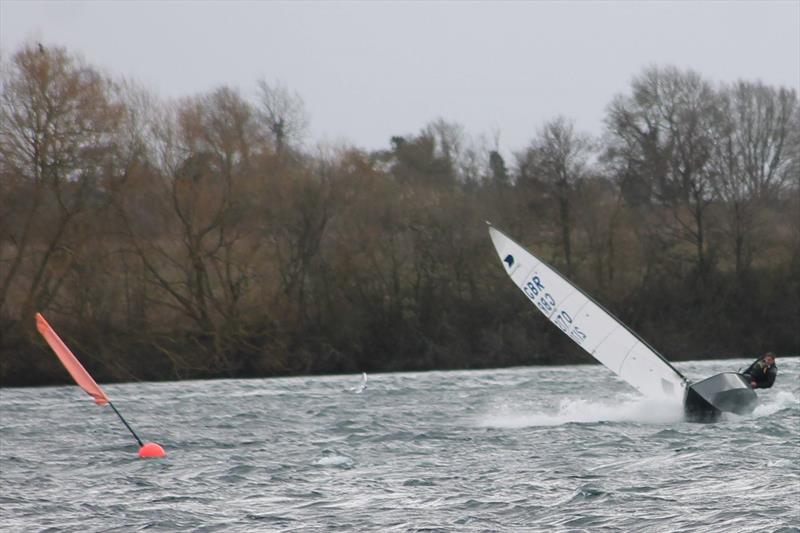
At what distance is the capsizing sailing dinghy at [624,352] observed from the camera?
24.1m

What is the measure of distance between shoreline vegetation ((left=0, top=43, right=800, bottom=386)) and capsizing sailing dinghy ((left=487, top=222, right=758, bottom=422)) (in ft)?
66.0

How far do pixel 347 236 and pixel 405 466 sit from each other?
110 feet

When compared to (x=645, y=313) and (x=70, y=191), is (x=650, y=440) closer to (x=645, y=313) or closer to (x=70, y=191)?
(x=70, y=191)

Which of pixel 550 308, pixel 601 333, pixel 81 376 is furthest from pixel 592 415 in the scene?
pixel 81 376

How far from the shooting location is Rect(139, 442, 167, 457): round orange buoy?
19909 mm

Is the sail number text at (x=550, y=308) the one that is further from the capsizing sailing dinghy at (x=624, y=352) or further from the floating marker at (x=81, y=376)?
the floating marker at (x=81, y=376)

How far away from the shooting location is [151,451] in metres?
20.0

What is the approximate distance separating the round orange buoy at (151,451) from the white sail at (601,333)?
25.5ft

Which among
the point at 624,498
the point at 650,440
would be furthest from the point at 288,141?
the point at 624,498

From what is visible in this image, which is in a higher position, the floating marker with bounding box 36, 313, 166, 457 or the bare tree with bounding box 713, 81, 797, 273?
the bare tree with bounding box 713, 81, 797, 273

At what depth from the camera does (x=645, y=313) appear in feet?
174

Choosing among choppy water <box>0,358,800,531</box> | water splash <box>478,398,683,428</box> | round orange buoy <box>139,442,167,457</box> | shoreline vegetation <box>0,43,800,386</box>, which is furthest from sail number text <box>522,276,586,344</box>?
shoreline vegetation <box>0,43,800,386</box>

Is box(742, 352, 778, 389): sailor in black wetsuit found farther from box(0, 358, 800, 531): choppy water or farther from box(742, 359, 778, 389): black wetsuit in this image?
box(0, 358, 800, 531): choppy water

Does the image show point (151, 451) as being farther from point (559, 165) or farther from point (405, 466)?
point (559, 165)
